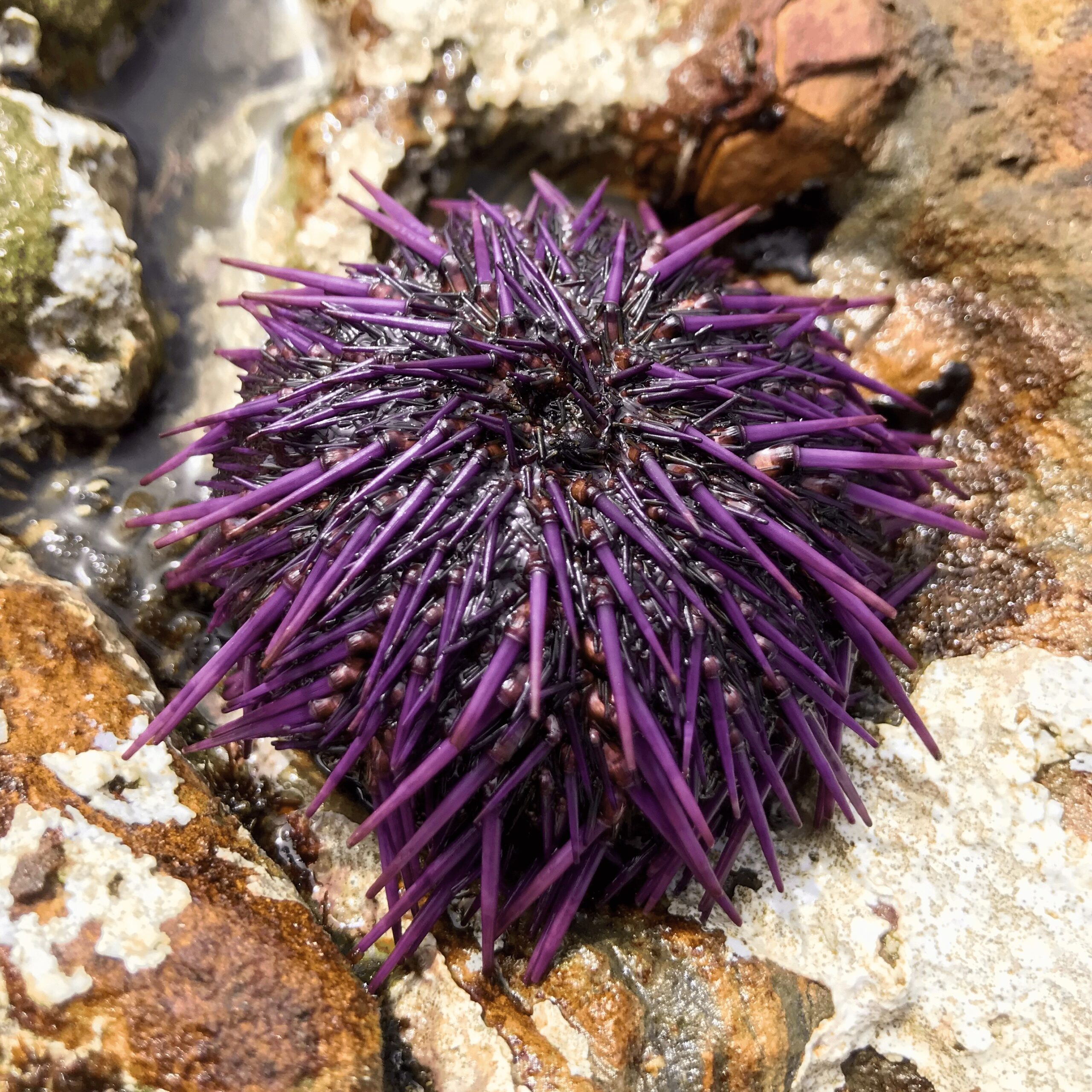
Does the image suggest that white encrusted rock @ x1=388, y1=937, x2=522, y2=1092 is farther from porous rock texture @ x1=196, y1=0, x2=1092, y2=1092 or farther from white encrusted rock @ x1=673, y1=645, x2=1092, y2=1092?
white encrusted rock @ x1=673, y1=645, x2=1092, y2=1092

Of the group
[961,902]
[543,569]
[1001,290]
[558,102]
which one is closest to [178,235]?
[558,102]

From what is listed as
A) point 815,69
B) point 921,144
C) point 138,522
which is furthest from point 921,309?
point 138,522

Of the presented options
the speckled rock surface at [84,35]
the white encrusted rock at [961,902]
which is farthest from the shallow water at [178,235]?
the white encrusted rock at [961,902]

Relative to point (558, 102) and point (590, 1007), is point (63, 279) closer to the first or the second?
point (558, 102)

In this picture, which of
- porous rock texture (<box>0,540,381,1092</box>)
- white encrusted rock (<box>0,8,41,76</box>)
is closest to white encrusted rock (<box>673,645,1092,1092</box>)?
porous rock texture (<box>0,540,381,1092</box>)

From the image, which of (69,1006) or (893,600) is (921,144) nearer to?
(893,600)

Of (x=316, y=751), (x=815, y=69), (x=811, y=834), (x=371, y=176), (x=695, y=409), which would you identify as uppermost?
(x=815, y=69)
